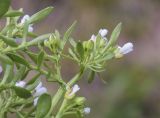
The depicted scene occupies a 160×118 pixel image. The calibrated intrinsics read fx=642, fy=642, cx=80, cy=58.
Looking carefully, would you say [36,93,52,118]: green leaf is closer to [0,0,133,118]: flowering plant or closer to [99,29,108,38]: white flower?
[0,0,133,118]: flowering plant

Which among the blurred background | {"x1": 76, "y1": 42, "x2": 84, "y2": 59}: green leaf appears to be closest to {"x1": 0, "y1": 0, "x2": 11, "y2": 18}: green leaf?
{"x1": 76, "y1": 42, "x2": 84, "y2": 59}: green leaf

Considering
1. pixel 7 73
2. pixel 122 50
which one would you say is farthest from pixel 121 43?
pixel 7 73

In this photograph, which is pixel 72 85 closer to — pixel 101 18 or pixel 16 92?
pixel 16 92

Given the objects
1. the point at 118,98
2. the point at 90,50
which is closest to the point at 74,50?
the point at 90,50

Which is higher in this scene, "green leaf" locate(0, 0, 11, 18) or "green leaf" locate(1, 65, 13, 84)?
"green leaf" locate(0, 0, 11, 18)

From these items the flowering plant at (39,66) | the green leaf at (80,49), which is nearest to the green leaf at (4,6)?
the flowering plant at (39,66)

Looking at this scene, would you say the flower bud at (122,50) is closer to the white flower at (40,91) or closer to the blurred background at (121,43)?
the white flower at (40,91)
